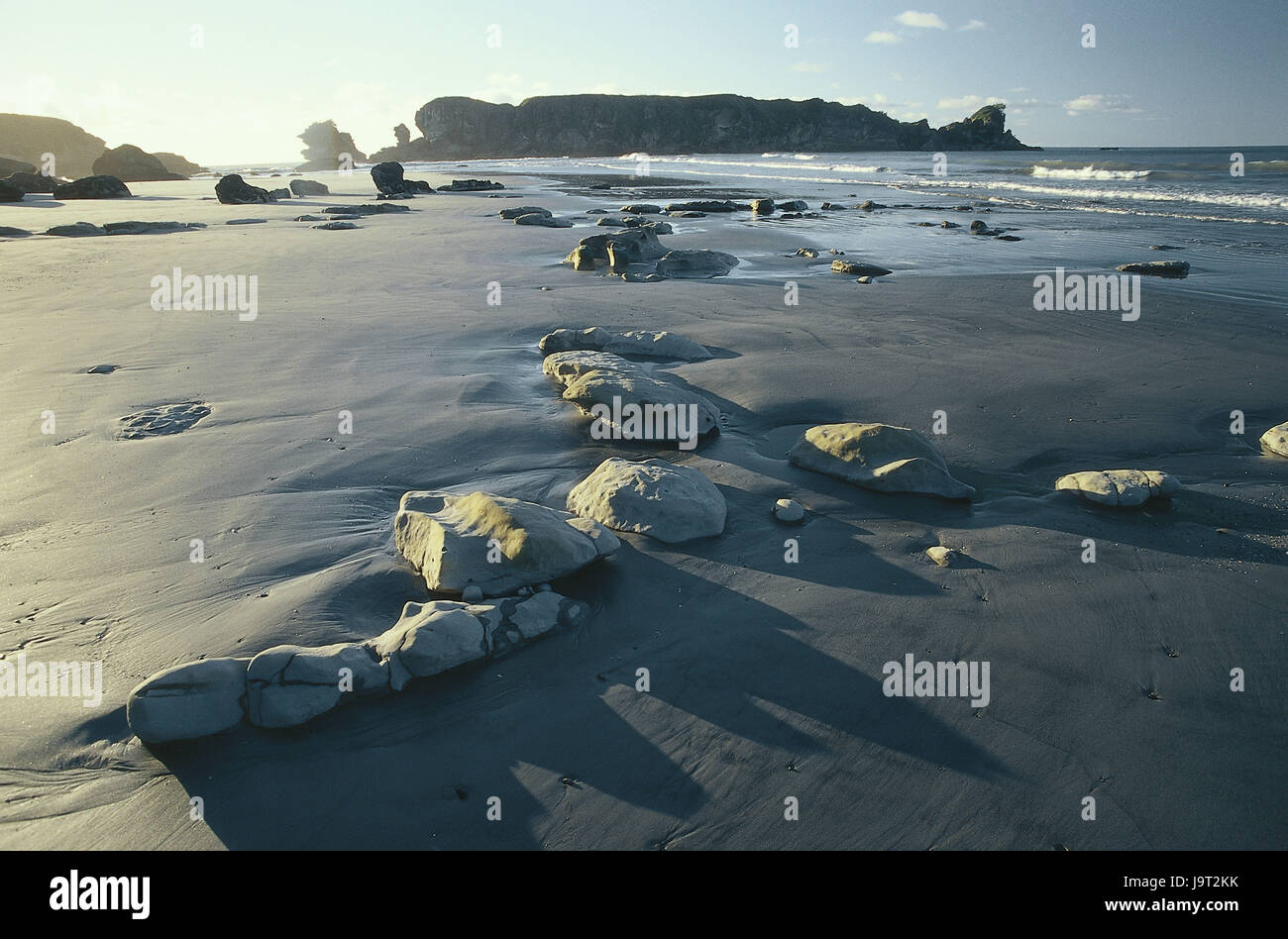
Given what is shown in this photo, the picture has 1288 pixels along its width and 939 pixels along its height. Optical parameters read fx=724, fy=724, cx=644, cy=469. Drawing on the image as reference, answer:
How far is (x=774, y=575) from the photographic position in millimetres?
3492

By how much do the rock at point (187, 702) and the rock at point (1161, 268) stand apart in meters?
12.5

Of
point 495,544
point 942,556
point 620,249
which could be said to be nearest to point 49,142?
point 620,249

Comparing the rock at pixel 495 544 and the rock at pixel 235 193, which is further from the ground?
the rock at pixel 235 193

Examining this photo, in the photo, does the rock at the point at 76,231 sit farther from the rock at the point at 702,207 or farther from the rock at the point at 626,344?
the rock at the point at 626,344

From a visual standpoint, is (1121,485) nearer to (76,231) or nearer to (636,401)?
(636,401)

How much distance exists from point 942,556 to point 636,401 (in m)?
2.38

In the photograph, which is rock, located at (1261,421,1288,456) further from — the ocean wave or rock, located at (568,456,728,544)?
the ocean wave

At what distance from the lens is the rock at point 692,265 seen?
433 inches

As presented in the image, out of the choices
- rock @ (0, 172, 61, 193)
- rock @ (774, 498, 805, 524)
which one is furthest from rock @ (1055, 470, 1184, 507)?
rock @ (0, 172, 61, 193)

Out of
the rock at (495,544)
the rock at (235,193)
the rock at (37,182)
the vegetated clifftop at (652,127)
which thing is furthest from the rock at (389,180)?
the vegetated clifftop at (652,127)
